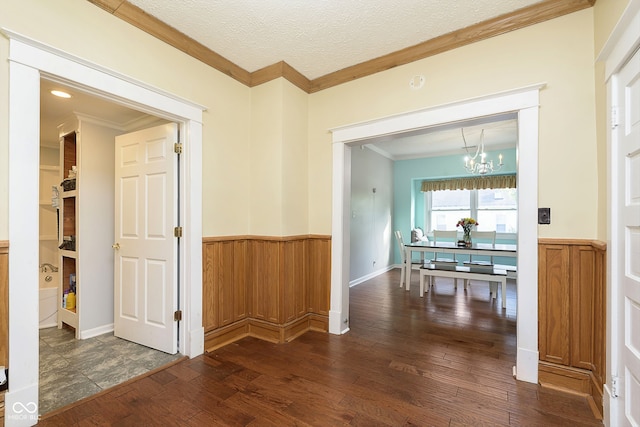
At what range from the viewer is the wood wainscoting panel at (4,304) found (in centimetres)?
155

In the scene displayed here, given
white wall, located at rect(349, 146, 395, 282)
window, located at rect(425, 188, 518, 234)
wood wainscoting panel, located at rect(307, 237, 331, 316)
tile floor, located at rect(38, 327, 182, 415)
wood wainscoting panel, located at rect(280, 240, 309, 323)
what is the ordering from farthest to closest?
window, located at rect(425, 188, 518, 234) → white wall, located at rect(349, 146, 395, 282) → wood wainscoting panel, located at rect(307, 237, 331, 316) → wood wainscoting panel, located at rect(280, 240, 309, 323) → tile floor, located at rect(38, 327, 182, 415)

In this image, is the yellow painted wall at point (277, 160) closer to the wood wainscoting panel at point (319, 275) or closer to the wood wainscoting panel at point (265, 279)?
the wood wainscoting panel at point (265, 279)

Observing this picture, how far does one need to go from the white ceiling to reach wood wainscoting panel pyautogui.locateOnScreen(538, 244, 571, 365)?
3.55 feet

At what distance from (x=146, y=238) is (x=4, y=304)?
1.15 m

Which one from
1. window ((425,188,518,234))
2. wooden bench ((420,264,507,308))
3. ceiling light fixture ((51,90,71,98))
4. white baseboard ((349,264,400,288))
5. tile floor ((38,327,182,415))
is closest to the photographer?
tile floor ((38,327,182,415))

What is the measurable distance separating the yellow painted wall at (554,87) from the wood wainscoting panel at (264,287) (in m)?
1.86

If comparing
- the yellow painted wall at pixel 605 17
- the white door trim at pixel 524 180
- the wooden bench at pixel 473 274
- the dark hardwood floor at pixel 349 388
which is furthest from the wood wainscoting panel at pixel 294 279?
the yellow painted wall at pixel 605 17

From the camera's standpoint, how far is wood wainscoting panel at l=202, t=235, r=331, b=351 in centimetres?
267

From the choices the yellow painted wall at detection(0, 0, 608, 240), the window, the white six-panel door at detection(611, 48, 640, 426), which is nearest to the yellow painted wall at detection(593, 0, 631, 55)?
the yellow painted wall at detection(0, 0, 608, 240)

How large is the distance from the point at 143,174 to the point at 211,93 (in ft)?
3.26

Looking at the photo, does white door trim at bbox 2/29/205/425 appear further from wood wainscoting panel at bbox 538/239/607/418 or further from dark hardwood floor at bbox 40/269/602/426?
wood wainscoting panel at bbox 538/239/607/418

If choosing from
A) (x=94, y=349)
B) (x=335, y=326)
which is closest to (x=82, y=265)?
(x=94, y=349)

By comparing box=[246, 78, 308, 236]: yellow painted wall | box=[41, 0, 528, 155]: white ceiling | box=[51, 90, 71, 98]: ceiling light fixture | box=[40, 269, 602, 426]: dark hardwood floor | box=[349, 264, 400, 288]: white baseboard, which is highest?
box=[41, 0, 528, 155]: white ceiling

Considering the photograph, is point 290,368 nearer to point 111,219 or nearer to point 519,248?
point 519,248
